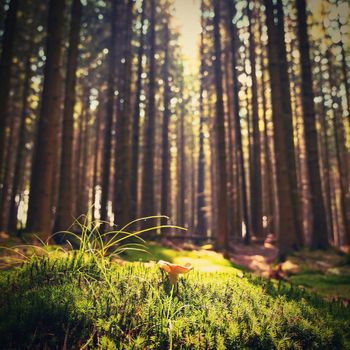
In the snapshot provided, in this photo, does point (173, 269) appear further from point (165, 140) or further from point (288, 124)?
point (165, 140)

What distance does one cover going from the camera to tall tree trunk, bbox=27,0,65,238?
7.69 metres

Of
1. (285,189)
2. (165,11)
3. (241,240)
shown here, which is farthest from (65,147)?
(165,11)

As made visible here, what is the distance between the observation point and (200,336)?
253cm

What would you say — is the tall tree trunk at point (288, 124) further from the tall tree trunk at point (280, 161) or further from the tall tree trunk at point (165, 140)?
the tall tree trunk at point (165, 140)

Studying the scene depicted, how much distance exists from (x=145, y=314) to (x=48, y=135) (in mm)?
6635

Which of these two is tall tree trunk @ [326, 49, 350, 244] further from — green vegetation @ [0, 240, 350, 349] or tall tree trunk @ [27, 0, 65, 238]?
green vegetation @ [0, 240, 350, 349]

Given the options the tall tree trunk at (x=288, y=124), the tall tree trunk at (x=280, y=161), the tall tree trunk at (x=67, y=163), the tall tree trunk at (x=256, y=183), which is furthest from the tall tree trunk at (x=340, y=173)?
the tall tree trunk at (x=67, y=163)

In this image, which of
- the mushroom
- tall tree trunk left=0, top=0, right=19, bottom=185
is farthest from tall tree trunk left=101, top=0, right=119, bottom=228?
the mushroom

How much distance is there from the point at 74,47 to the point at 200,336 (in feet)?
40.5

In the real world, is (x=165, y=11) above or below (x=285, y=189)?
above

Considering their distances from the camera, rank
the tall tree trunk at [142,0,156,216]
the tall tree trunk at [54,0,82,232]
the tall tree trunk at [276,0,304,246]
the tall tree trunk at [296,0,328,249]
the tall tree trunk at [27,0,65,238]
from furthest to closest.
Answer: the tall tree trunk at [142,0,156,216] < the tall tree trunk at [276,0,304,246] < the tall tree trunk at [296,0,328,249] < the tall tree trunk at [54,0,82,232] < the tall tree trunk at [27,0,65,238]

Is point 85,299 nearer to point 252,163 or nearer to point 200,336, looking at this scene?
point 200,336

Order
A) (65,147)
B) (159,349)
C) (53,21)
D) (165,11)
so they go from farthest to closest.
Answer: (165,11)
(65,147)
(53,21)
(159,349)

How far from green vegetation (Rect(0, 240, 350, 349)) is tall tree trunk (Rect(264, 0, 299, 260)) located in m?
6.47
